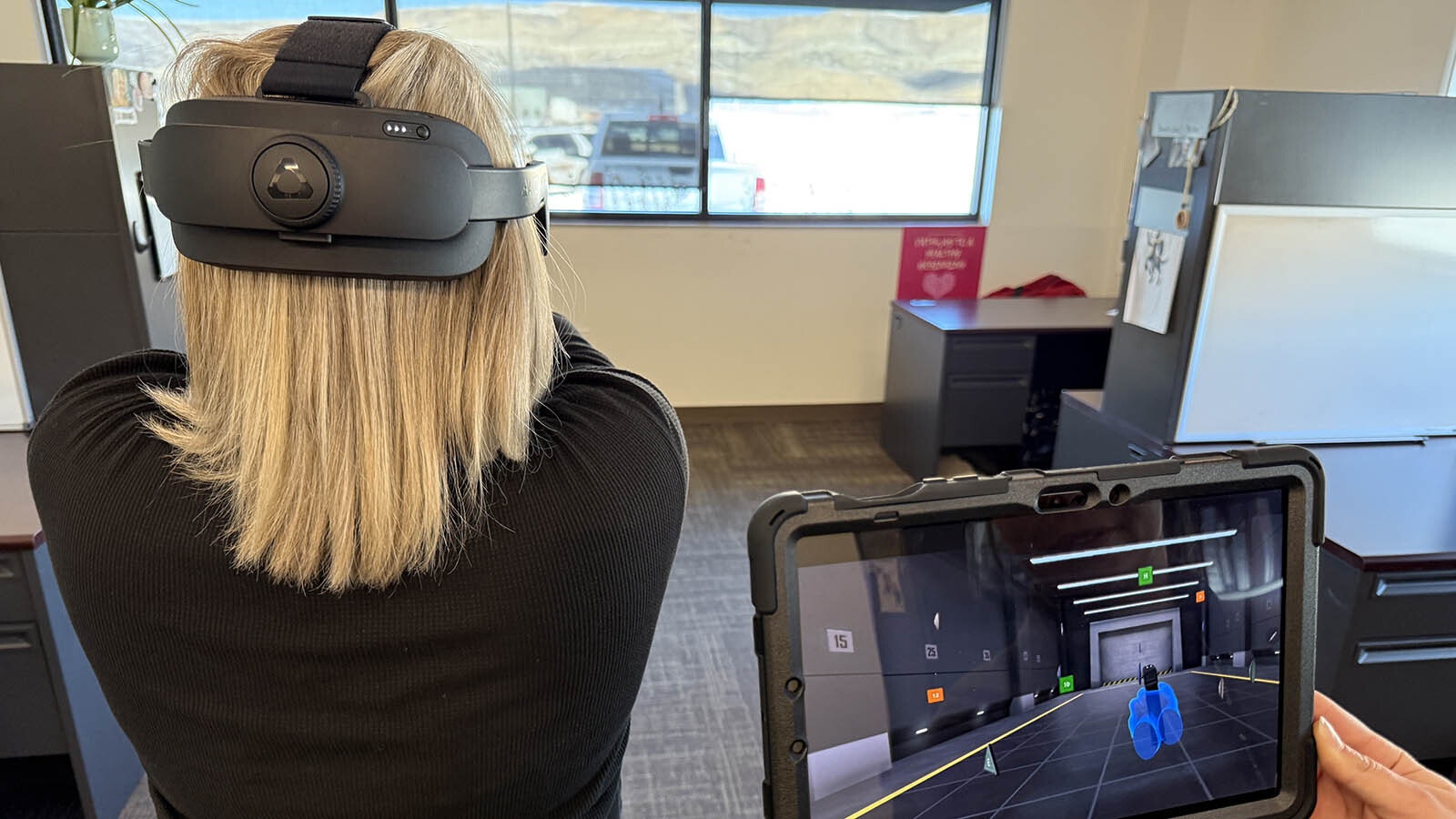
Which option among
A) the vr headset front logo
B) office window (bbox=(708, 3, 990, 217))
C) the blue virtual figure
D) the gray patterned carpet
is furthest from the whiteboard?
office window (bbox=(708, 3, 990, 217))

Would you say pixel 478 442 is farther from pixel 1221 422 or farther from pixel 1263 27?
pixel 1263 27

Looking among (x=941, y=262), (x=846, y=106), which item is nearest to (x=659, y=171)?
(x=846, y=106)

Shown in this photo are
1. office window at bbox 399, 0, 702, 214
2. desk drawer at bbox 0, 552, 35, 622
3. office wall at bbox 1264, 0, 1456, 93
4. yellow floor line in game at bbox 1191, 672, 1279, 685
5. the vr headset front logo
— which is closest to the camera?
the vr headset front logo

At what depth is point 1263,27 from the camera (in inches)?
129

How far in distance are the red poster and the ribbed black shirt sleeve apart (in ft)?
10.3

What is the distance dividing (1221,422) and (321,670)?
158 cm

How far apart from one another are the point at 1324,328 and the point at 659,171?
2.44 meters

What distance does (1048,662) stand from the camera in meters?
0.59

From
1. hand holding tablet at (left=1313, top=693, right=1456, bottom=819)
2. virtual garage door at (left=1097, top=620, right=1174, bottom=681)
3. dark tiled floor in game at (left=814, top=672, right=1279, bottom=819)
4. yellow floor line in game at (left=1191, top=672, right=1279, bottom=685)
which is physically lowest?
hand holding tablet at (left=1313, top=693, right=1456, bottom=819)

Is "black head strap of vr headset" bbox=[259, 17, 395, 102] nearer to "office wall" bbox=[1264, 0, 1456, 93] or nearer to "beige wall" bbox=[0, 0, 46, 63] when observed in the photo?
"office wall" bbox=[1264, 0, 1456, 93]

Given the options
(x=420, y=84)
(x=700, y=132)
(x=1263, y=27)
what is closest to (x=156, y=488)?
(x=420, y=84)

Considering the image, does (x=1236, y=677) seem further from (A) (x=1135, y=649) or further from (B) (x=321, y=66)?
(B) (x=321, y=66)

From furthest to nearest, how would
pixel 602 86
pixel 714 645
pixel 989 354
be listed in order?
pixel 602 86 < pixel 989 354 < pixel 714 645

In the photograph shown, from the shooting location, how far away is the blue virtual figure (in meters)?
0.61
